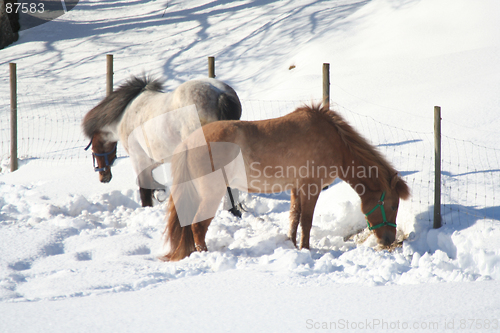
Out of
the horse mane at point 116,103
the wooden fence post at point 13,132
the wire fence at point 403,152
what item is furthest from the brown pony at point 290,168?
the wooden fence post at point 13,132

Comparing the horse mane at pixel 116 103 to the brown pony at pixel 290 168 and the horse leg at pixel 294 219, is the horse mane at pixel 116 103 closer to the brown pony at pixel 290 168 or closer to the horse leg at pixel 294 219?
the brown pony at pixel 290 168

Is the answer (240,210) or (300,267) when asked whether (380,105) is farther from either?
(300,267)

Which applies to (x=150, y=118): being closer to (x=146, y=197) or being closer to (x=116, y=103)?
(x=116, y=103)

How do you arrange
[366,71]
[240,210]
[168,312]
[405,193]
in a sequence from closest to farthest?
[168,312], [405,193], [240,210], [366,71]

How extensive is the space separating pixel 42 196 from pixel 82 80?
7.71 metres

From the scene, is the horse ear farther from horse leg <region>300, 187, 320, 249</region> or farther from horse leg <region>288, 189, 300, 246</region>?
horse leg <region>288, 189, 300, 246</region>

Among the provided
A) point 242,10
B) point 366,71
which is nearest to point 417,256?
point 366,71

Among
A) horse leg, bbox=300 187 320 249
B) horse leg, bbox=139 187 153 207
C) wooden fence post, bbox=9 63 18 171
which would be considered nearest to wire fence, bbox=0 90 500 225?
wooden fence post, bbox=9 63 18 171

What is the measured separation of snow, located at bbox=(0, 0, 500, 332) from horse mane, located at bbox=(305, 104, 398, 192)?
0.68 metres

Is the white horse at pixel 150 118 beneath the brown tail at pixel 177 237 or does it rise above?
above

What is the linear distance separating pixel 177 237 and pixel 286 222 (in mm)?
1611

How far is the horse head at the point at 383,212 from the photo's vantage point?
14.2 ft

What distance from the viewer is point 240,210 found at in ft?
18.8

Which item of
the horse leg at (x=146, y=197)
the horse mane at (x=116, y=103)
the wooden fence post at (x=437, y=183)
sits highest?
the horse mane at (x=116, y=103)
